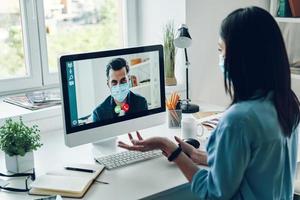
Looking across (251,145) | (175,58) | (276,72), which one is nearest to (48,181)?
(251,145)

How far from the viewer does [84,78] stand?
5.77 ft

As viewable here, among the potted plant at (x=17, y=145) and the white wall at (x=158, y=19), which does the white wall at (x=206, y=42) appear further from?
the potted plant at (x=17, y=145)

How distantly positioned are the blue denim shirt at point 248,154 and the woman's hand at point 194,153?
14.4 inches

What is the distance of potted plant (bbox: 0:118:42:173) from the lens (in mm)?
1628

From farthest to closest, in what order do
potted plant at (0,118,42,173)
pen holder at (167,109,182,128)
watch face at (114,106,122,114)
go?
1. pen holder at (167,109,182,128)
2. watch face at (114,106,122,114)
3. potted plant at (0,118,42,173)

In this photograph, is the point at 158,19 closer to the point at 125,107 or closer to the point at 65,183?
the point at 125,107

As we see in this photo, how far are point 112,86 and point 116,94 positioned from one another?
37mm

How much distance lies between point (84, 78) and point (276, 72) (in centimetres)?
78

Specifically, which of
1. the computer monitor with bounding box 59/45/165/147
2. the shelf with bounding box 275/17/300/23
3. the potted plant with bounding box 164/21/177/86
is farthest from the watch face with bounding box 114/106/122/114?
the shelf with bounding box 275/17/300/23

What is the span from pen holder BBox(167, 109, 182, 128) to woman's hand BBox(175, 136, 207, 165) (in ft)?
1.41

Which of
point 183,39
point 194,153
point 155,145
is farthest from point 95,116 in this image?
point 183,39

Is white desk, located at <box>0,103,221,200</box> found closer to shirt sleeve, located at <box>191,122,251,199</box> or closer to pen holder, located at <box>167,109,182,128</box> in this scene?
pen holder, located at <box>167,109,182,128</box>

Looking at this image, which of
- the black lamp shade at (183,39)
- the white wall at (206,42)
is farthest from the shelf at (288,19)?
the black lamp shade at (183,39)

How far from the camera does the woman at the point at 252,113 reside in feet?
4.06
